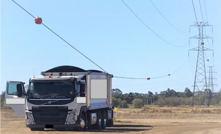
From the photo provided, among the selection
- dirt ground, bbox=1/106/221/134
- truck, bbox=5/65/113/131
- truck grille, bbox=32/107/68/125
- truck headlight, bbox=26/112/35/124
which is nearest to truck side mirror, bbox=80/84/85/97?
truck, bbox=5/65/113/131

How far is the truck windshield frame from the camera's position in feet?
71.9

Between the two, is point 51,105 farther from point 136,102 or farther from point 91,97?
point 136,102

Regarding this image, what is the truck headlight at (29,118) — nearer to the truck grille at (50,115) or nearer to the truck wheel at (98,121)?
the truck grille at (50,115)

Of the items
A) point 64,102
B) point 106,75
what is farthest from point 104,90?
point 64,102

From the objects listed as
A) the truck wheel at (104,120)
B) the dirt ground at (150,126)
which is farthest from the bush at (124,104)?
the truck wheel at (104,120)

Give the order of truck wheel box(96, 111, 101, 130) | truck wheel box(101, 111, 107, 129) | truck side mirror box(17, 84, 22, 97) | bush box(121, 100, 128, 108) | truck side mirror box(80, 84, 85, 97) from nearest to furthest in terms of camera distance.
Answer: truck side mirror box(17, 84, 22, 97) → truck side mirror box(80, 84, 85, 97) → truck wheel box(96, 111, 101, 130) → truck wheel box(101, 111, 107, 129) → bush box(121, 100, 128, 108)

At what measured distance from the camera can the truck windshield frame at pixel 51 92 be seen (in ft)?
71.9

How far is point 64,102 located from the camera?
71.8 ft

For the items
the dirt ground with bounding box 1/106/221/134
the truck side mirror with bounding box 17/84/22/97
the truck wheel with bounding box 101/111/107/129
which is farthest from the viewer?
the truck wheel with bounding box 101/111/107/129

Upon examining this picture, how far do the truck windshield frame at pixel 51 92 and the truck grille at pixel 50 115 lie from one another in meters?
0.32

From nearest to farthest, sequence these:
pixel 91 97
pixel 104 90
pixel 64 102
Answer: pixel 64 102, pixel 91 97, pixel 104 90

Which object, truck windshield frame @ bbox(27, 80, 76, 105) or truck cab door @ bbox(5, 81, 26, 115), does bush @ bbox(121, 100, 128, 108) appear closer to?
truck cab door @ bbox(5, 81, 26, 115)

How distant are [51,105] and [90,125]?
12.1 ft

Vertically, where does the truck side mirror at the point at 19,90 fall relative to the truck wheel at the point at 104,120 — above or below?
above
